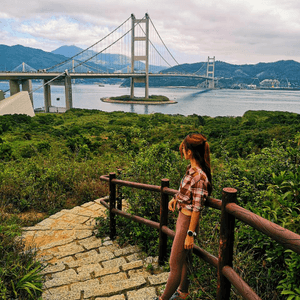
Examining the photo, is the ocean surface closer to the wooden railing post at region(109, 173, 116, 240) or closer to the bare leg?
the wooden railing post at region(109, 173, 116, 240)

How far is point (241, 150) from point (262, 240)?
268 inches

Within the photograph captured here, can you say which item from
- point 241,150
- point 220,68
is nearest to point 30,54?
point 220,68

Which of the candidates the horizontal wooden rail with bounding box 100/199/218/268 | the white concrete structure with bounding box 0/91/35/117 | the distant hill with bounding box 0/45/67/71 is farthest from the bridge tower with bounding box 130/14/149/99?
the distant hill with bounding box 0/45/67/71

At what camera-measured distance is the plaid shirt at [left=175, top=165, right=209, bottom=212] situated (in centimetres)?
169

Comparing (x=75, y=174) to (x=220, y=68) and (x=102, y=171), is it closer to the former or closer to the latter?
(x=102, y=171)

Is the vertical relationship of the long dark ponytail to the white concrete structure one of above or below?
above

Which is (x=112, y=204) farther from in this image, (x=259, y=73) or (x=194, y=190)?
(x=259, y=73)

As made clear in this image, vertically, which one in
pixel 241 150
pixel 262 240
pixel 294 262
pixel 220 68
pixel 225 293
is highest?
pixel 220 68

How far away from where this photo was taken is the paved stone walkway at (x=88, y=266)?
82.9 inches

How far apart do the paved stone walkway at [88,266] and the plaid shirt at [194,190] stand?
0.78 metres

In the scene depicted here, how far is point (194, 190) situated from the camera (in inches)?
67.4

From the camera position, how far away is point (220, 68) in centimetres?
12262

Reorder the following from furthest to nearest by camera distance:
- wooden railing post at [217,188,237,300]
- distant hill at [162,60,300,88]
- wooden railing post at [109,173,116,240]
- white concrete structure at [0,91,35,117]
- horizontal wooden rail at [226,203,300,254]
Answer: distant hill at [162,60,300,88] → white concrete structure at [0,91,35,117] → wooden railing post at [109,173,116,240] → wooden railing post at [217,188,237,300] → horizontal wooden rail at [226,203,300,254]

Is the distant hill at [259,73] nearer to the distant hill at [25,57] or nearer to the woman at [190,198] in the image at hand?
the distant hill at [25,57]
